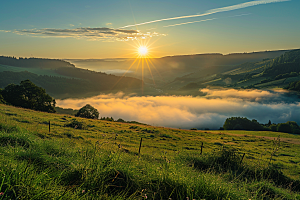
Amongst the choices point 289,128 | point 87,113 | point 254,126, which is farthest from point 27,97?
point 289,128

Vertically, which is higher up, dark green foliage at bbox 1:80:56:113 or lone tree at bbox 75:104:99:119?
dark green foliage at bbox 1:80:56:113

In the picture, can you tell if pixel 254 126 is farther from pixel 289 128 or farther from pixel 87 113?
pixel 87 113

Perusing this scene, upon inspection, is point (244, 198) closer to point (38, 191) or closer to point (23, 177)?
point (38, 191)

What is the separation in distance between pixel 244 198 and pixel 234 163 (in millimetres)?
8029

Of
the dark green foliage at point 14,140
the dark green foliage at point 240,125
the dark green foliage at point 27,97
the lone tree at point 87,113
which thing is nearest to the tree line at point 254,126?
the dark green foliage at point 240,125

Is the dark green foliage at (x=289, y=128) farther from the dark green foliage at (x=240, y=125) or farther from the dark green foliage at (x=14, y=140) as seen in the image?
the dark green foliage at (x=14, y=140)

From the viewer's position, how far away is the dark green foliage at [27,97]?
54.9m

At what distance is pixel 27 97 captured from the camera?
191 ft

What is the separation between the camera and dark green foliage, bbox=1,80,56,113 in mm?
54938

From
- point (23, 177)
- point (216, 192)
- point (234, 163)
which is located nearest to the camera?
point (23, 177)

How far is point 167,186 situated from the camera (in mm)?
4598

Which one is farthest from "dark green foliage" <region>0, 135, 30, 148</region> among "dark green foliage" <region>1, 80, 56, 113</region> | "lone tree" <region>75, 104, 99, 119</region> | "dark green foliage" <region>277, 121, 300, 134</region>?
"dark green foliage" <region>277, 121, 300, 134</region>

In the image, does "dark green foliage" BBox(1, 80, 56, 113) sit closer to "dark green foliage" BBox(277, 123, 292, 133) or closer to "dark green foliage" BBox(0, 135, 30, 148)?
"dark green foliage" BBox(0, 135, 30, 148)

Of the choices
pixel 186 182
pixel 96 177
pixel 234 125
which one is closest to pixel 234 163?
pixel 186 182
